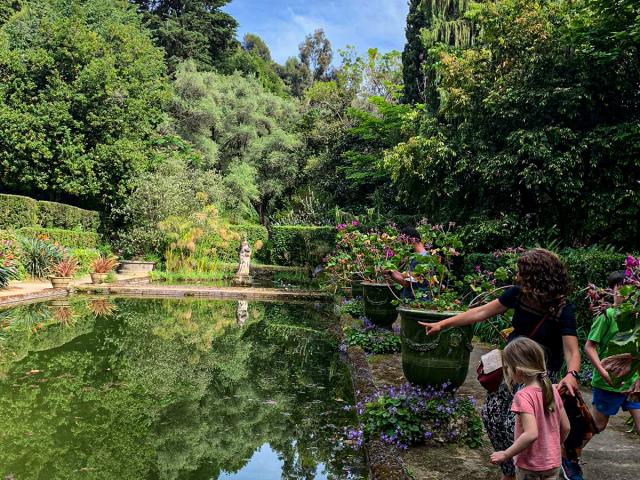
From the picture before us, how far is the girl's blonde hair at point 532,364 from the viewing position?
2.08m

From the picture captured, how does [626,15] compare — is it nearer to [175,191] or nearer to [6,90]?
[175,191]

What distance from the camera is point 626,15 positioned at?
8359 millimetres

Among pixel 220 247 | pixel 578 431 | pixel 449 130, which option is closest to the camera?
pixel 578 431

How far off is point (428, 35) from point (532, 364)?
17941 mm

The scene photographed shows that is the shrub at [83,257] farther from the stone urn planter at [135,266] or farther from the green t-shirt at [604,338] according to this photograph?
the green t-shirt at [604,338]

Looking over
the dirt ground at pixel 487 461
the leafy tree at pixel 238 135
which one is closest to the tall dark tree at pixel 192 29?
the leafy tree at pixel 238 135

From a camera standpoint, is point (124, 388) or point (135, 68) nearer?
point (124, 388)

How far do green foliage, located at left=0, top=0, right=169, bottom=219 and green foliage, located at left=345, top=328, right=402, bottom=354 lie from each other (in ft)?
54.9

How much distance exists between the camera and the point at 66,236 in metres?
17.1

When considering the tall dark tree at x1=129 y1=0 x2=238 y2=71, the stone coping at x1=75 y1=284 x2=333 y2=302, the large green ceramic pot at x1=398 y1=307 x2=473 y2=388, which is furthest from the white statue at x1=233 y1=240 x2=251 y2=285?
the tall dark tree at x1=129 y1=0 x2=238 y2=71

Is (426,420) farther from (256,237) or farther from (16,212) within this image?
(256,237)

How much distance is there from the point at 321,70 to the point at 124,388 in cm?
5024

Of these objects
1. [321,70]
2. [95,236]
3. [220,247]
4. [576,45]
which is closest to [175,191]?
[220,247]

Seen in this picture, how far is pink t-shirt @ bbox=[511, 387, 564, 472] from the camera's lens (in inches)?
80.6
